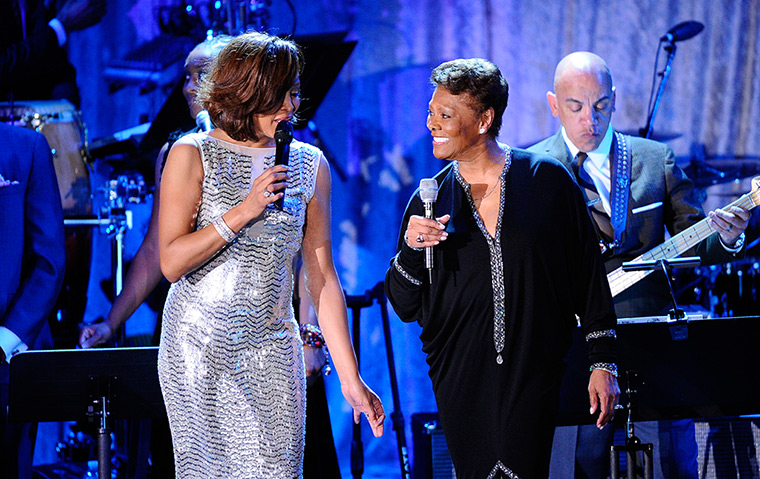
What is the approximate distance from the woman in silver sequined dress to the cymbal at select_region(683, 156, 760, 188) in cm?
330

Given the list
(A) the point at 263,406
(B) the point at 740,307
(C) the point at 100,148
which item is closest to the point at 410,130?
(C) the point at 100,148

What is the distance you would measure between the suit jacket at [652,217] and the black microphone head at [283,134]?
6.46 ft

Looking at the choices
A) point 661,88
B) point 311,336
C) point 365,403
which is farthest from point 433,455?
point 661,88

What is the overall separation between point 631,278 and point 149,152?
2.70 meters

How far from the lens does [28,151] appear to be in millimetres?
3715

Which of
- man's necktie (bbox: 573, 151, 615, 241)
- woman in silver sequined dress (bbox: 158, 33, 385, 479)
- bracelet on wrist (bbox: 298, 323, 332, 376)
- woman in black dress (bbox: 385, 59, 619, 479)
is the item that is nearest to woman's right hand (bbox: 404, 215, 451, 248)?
woman in black dress (bbox: 385, 59, 619, 479)

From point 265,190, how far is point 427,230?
0.55 metres

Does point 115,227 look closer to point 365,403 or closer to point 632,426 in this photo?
point 365,403

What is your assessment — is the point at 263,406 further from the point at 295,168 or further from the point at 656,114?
the point at 656,114

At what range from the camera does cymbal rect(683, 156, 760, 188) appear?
5.05 metres

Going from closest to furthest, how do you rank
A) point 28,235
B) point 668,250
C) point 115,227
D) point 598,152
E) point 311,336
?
point 311,336
point 28,235
point 668,250
point 598,152
point 115,227

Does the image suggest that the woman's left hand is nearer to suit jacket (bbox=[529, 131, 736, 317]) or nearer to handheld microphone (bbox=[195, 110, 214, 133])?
handheld microphone (bbox=[195, 110, 214, 133])

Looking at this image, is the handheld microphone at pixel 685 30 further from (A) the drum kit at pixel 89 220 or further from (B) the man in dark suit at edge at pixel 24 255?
(B) the man in dark suit at edge at pixel 24 255

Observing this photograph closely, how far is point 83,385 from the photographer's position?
11.0ft
